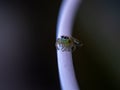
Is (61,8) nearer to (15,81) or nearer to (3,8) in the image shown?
→ (3,8)

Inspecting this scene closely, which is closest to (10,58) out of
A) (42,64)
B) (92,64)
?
(42,64)
